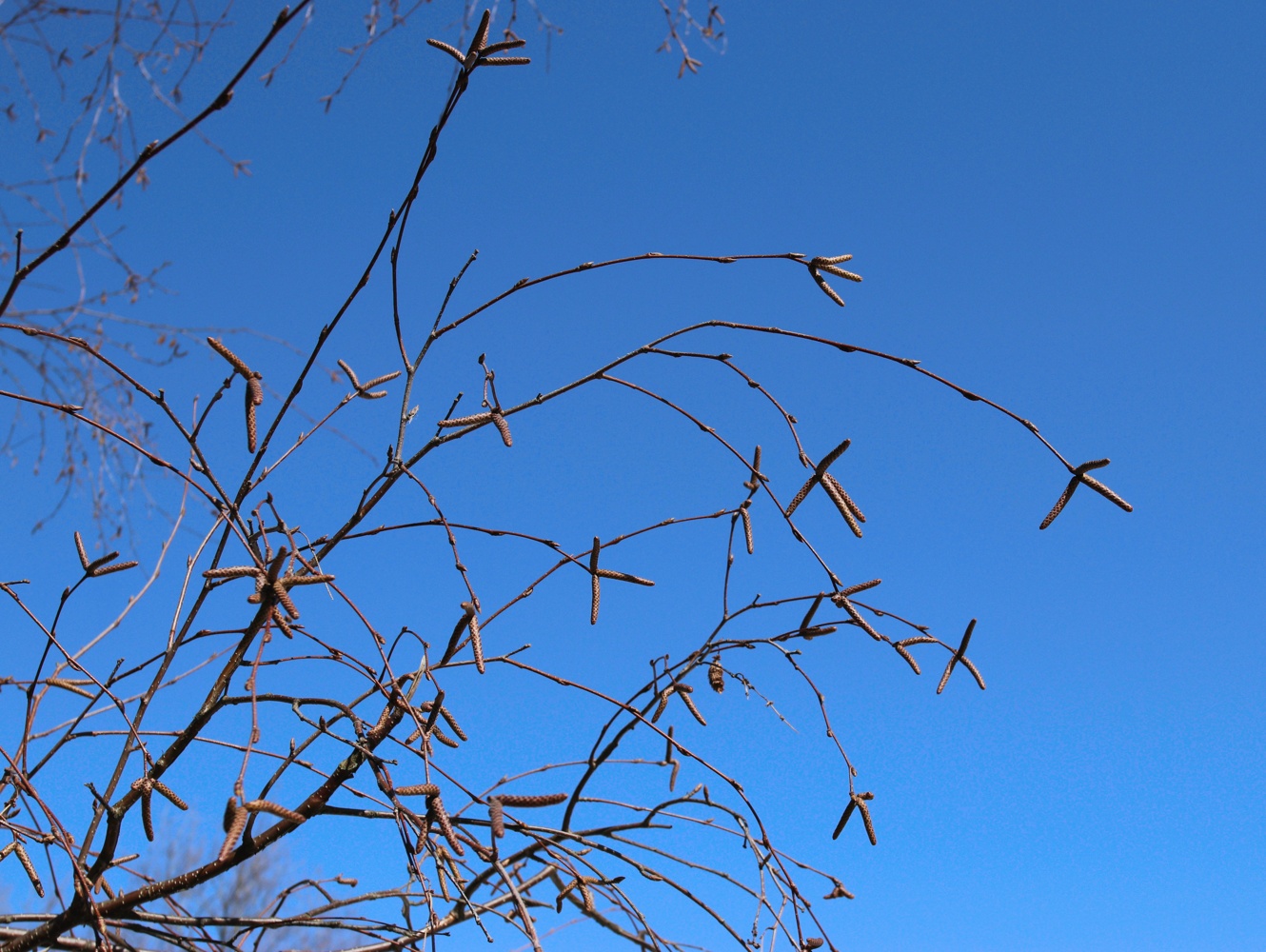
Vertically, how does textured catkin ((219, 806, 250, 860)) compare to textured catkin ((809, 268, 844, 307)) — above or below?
below

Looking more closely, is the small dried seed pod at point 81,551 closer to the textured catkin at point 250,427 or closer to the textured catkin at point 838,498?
the textured catkin at point 250,427

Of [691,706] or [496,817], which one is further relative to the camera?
[691,706]

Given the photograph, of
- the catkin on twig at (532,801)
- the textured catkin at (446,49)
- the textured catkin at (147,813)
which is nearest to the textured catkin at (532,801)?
the catkin on twig at (532,801)

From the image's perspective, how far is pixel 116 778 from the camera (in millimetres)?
1033

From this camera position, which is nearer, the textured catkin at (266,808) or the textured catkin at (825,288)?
the textured catkin at (266,808)

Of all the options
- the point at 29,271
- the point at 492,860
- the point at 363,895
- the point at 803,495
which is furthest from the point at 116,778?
the point at 803,495

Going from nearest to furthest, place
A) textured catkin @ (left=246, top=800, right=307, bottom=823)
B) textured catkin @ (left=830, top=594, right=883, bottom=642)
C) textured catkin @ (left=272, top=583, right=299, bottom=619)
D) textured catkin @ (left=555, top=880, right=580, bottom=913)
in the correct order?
textured catkin @ (left=246, top=800, right=307, bottom=823), textured catkin @ (left=272, top=583, right=299, bottom=619), textured catkin @ (left=555, top=880, right=580, bottom=913), textured catkin @ (left=830, top=594, right=883, bottom=642)

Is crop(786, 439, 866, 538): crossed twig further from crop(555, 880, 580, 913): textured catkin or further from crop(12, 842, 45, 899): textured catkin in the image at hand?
crop(12, 842, 45, 899): textured catkin

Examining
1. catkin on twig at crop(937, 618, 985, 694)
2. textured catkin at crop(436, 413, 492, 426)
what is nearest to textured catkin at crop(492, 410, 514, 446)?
textured catkin at crop(436, 413, 492, 426)

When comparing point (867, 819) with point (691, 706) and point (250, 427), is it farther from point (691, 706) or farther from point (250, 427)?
point (250, 427)

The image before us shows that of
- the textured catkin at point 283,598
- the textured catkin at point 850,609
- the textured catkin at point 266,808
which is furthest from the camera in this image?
the textured catkin at point 850,609

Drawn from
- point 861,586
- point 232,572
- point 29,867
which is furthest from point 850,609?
point 29,867

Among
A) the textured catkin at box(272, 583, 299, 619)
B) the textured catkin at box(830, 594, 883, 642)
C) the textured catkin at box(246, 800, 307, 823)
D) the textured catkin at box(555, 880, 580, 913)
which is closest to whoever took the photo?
the textured catkin at box(246, 800, 307, 823)

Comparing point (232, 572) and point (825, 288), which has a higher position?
point (825, 288)
